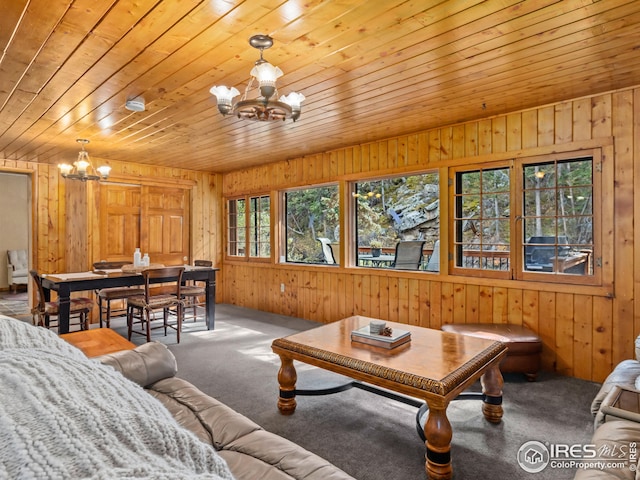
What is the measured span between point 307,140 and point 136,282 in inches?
103

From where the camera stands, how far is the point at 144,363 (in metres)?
1.79

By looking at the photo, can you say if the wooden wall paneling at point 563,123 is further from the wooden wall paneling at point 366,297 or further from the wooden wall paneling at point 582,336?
the wooden wall paneling at point 366,297

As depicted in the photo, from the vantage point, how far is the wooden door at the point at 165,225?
6094 mm

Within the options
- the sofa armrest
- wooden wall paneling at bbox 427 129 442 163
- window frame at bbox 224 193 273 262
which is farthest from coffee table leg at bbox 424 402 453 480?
window frame at bbox 224 193 273 262

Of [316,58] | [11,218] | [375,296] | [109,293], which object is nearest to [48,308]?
[109,293]

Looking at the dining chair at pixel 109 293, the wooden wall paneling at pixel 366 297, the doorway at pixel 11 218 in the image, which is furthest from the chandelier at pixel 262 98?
the doorway at pixel 11 218

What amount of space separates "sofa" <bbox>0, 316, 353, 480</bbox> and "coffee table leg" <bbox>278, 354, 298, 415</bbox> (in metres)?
1.32

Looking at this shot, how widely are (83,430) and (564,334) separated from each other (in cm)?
371

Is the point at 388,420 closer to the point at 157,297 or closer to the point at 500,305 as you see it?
the point at 500,305

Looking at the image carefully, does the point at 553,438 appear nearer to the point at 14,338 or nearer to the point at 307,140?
the point at 14,338

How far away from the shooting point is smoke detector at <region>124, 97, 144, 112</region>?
313cm

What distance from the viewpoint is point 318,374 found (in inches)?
129

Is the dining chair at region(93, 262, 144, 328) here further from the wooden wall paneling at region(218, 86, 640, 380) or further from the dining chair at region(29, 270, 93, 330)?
the wooden wall paneling at region(218, 86, 640, 380)

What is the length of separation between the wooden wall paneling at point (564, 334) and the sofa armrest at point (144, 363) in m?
3.19
